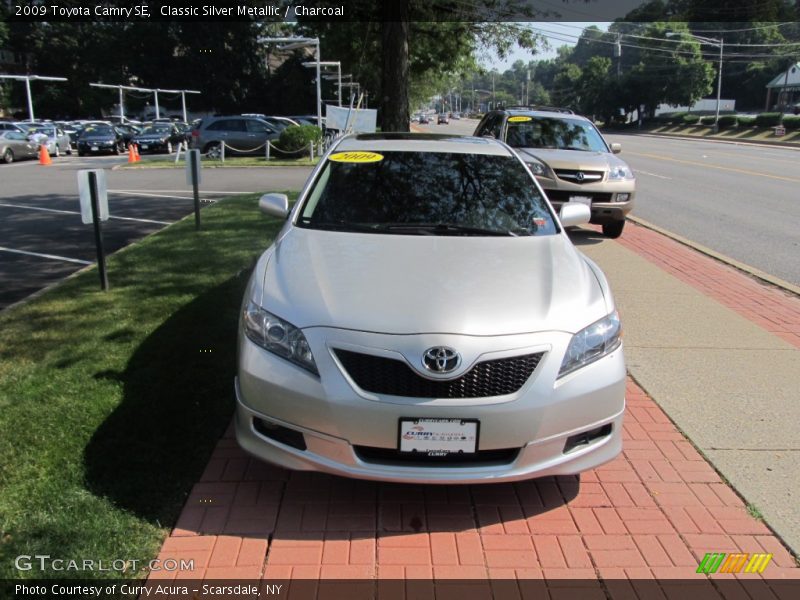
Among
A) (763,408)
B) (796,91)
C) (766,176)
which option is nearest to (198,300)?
(763,408)

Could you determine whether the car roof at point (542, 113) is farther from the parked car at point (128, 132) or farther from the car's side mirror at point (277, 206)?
the parked car at point (128, 132)

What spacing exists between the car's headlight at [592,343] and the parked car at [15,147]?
2664 centimetres

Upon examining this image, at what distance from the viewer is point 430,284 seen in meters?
3.28

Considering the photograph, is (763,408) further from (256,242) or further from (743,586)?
(256,242)

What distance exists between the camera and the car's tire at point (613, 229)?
1006 cm

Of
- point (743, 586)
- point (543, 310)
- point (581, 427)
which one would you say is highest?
point (543, 310)

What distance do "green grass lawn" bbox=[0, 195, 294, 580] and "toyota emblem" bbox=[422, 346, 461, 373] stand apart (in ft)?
4.60

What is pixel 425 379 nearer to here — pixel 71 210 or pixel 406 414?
pixel 406 414

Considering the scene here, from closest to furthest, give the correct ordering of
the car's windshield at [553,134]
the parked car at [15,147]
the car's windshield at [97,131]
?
1. the car's windshield at [553,134]
2. the parked car at [15,147]
3. the car's windshield at [97,131]

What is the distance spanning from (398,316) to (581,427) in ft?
3.22

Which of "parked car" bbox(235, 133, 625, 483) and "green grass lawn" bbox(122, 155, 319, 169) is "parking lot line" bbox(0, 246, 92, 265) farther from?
A: "green grass lawn" bbox(122, 155, 319, 169)

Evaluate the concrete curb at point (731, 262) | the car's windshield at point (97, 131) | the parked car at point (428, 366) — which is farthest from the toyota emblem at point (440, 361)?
the car's windshield at point (97, 131)

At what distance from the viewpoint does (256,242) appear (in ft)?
28.8

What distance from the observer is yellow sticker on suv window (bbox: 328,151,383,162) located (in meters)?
4.74
